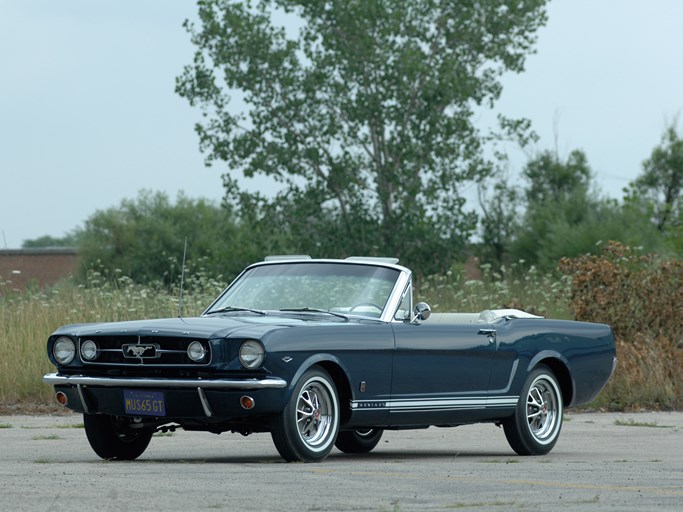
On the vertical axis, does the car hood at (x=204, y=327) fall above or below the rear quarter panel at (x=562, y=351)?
above

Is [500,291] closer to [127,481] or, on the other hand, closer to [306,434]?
[306,434]

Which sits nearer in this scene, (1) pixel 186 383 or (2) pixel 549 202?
(1) pixel 186 383

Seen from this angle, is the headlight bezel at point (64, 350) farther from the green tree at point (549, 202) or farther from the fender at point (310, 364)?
the green tree at point (549, 202)

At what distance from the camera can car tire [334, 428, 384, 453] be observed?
12.9 meters

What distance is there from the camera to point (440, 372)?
11.9m

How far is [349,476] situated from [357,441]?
3.43m

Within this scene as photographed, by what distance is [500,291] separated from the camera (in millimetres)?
25109

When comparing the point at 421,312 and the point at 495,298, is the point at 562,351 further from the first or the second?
the point at 495,298

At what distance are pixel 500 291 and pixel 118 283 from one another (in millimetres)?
6232

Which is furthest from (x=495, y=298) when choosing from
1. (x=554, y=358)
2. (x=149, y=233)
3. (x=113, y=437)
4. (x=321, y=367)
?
(x=149, y=233)

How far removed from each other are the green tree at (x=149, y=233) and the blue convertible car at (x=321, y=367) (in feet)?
177

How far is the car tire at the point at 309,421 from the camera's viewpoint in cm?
1047

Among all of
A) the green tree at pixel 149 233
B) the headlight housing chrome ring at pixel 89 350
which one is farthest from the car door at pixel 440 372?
the green tree at pixel 149 233

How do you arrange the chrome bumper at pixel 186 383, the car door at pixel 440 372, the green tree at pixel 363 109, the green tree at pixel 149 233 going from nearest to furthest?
1. the chrome bumper at pixel 186 383
2. the car door at pixel 440 372
3. the green tree at pixel 363 109
4. the green tree at pixel 149 233
